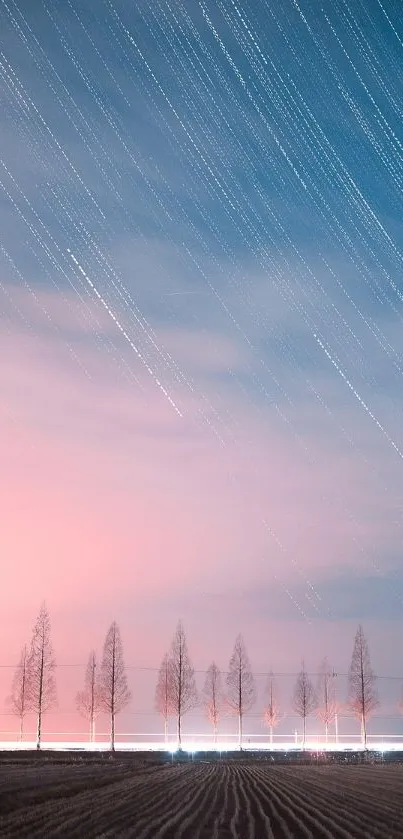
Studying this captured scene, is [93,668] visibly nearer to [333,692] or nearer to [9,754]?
[333,692]

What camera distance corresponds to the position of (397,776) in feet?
185

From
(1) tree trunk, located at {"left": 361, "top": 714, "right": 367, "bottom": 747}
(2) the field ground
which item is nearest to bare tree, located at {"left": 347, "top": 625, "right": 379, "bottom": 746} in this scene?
(1) tree trunk, located at {"left": 361, "top": 714, "right": 367, "bottom": 747}

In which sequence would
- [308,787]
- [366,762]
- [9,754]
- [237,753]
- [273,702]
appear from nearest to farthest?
[308,787] → [9,754] → [366,762] → [237,753] → [273,702]

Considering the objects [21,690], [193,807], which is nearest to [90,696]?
[21,690]

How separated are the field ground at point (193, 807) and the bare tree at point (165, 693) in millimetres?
62287

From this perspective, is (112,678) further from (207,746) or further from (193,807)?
(193,807)

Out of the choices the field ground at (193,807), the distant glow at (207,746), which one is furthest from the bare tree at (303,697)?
the field ground at (193,807)

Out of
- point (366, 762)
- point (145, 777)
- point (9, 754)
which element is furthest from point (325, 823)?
point (366, 762)

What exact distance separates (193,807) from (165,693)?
273 ft

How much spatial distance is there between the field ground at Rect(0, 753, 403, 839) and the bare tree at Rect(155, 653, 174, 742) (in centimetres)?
6229

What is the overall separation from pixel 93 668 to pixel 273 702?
77.6ft

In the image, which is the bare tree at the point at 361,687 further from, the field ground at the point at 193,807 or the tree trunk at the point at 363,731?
the field ground at the point at 193,807

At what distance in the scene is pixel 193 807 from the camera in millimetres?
31516

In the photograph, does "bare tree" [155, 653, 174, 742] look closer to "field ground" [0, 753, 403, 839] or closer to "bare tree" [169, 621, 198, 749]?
"bare tree" [169, 621, 198, 749]
